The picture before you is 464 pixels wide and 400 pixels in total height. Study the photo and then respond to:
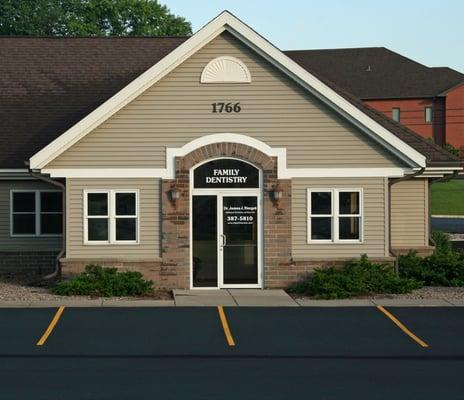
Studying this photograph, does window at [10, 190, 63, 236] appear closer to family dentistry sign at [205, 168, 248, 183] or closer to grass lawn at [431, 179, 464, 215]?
family dentistry sign at [205, 168, 248, 183]

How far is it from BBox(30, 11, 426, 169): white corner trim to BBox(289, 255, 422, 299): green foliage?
3041mm

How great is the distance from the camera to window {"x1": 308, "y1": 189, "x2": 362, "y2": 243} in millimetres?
24859

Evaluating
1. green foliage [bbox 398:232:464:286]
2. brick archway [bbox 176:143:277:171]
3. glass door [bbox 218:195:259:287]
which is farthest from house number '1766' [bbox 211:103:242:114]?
green foliage [bbox 398:232:464:286]

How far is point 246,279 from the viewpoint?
979 inches

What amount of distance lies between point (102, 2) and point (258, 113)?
48130 millimetres

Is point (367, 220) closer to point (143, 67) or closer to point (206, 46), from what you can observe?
point (206, 46)

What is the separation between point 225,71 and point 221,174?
2.45 meters

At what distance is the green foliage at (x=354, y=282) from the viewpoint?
76.8ft

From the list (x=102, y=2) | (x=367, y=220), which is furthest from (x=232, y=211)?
(x=102, y=2)

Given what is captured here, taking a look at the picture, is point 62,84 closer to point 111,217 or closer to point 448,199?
point 111,217

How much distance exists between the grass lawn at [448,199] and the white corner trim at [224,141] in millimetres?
40194
